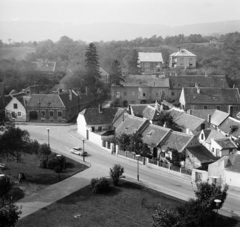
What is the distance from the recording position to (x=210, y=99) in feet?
232

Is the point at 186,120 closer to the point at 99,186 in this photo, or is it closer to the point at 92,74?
the point at 99,186

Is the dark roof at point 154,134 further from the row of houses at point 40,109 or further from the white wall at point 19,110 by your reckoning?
the white wall at point 19,110

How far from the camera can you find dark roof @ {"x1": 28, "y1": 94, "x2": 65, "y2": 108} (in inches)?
2729

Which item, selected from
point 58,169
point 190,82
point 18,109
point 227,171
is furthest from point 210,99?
point 58,169

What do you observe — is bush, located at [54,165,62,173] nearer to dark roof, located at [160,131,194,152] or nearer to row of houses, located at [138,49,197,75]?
dark roof, located at [160,131,194,152]

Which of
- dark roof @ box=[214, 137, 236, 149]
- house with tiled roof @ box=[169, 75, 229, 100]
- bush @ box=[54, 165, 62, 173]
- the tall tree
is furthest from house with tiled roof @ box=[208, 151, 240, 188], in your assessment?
the tall tree

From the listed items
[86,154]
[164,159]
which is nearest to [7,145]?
[86,154]

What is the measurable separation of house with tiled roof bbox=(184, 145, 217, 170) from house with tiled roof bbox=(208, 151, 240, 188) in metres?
2.95

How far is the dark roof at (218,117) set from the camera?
54.3 meters

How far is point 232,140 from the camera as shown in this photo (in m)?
46.3

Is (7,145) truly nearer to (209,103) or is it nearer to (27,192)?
(27,192)

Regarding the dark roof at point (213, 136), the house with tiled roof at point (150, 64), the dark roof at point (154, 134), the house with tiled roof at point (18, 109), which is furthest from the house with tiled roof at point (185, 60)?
the dark roof at point (213, 136)

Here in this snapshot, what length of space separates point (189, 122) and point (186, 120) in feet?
3.08

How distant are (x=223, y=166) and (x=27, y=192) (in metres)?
20.4
